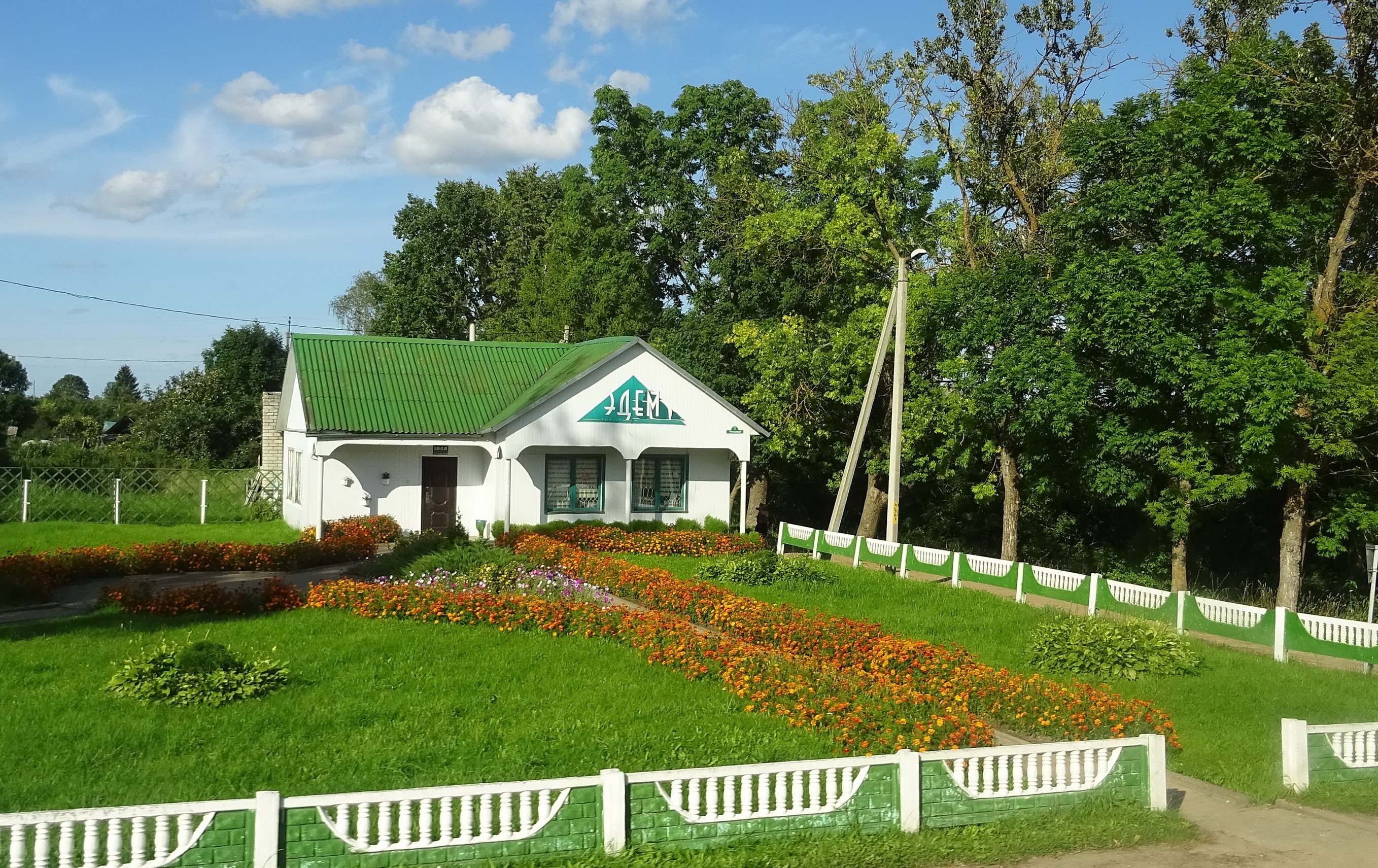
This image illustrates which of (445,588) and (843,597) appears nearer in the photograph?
(445,588)

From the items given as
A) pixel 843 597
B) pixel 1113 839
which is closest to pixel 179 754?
pixel 1113 839

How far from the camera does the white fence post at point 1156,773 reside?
8016 mm

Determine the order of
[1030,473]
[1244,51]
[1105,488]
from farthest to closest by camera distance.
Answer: [1030,473] < [1105,488] < [1244,51]

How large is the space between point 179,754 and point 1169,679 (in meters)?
10.6

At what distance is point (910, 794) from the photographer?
7371 millimetres

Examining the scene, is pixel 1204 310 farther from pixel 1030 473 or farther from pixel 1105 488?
pixel 1030 473

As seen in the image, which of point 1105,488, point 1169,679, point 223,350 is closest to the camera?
point 1169,679

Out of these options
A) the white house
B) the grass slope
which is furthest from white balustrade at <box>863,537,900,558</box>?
the grass slope

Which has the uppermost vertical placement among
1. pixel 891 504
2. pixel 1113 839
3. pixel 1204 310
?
pixel 1204 310

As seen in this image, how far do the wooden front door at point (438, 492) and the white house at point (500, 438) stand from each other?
3cm

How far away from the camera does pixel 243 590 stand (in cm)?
1609

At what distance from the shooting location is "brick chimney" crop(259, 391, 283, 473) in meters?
39.1

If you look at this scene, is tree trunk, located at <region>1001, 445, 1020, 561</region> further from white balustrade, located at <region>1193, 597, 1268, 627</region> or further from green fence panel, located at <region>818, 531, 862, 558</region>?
white balustrade, located at <region>1193, 597, 1268, 627</region>

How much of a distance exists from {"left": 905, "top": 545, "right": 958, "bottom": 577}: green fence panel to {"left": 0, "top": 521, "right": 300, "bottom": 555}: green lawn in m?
14.2
